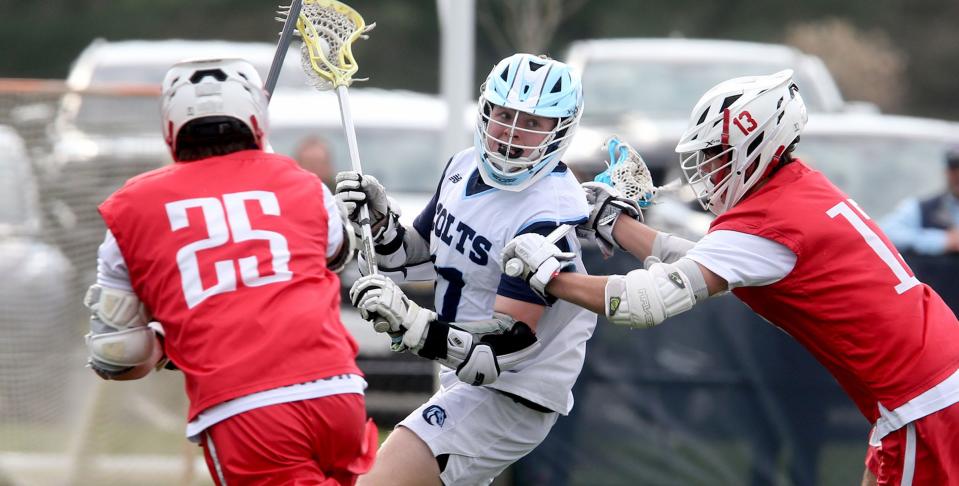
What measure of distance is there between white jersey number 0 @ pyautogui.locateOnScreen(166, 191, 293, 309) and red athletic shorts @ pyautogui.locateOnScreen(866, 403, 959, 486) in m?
2.02

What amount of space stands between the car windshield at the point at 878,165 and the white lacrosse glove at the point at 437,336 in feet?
19.5

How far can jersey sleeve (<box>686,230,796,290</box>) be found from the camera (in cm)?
435

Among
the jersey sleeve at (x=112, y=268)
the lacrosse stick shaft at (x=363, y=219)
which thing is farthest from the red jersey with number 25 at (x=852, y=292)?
the jersey sleeve at (x=112, y=268)

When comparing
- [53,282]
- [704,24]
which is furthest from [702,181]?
[704,24]

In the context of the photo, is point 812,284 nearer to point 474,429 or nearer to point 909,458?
point 909,458

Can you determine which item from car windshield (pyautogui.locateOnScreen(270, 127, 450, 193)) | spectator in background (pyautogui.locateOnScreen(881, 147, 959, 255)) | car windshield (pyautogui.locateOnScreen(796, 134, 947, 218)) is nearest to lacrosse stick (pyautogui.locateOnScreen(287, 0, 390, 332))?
spectator in background (pyautogui.locateOnScreen(881, 147, 959, 255))

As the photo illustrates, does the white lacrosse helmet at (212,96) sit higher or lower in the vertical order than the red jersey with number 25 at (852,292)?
higher

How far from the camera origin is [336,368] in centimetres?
400

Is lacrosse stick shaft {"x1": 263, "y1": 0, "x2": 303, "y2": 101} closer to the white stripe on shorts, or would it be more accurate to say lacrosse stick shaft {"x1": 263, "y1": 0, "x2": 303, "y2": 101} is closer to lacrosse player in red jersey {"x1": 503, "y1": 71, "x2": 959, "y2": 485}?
lacrosse player in red jersey {"x1": 503, "y1": 71, "x2": 959, "y2": 485}

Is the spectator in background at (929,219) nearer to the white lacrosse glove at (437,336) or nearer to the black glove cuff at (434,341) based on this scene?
the white lacrosse glove at (437,336)

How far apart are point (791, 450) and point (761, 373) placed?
17.3 inches

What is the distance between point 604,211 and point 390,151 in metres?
5.54

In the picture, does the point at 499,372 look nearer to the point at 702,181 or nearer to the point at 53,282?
the point at 702,181

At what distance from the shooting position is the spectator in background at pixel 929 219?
28.2 ft
